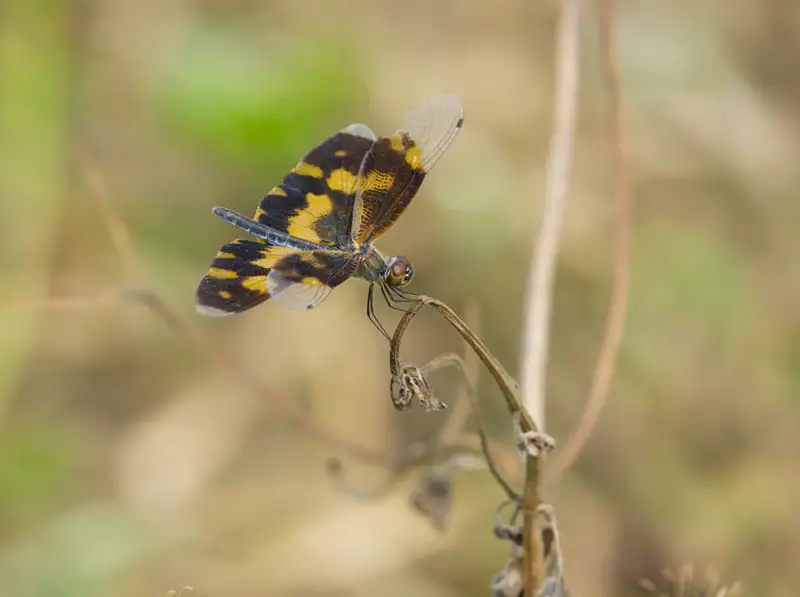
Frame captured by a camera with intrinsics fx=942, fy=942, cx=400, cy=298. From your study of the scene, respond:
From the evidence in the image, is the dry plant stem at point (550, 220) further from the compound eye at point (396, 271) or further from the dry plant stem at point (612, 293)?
the compound eye at point (396, 271)

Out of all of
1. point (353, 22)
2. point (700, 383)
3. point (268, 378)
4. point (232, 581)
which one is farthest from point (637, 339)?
point (353, 22)

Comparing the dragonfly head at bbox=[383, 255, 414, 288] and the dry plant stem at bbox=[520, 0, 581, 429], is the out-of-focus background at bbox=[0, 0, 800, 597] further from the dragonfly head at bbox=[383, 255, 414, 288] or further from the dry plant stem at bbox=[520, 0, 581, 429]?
the dragonfly head at bbox=[383, 255, 414, 288]

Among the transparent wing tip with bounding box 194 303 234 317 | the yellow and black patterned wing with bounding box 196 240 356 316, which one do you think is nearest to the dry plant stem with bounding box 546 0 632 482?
the yellow and black patterned wing with bounding box 196 240 356 316

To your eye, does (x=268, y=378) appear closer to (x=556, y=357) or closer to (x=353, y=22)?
(x=556, y=357)

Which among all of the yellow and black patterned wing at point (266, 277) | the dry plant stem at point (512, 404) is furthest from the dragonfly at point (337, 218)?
the dry plant stem at point (512, 404)

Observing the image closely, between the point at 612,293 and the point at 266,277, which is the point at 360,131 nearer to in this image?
the point at 266,277

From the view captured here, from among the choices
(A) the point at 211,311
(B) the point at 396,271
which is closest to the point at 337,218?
(B) the point at 396,271
